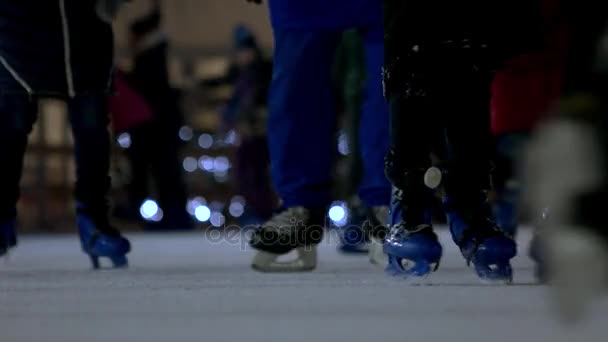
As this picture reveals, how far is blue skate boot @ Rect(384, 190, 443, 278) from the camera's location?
1452 mm

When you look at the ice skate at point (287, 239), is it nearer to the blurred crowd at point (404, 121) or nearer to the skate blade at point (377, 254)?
the blurred crowd at point (404, 121)

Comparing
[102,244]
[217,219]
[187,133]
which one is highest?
[187,133]

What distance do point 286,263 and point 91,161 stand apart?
19.5 inches

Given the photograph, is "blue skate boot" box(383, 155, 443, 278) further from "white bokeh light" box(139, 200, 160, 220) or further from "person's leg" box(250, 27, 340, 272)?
"white bokeh light" box(139, 200, 160, 220)

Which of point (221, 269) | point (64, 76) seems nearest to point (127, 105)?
point (64, 76)

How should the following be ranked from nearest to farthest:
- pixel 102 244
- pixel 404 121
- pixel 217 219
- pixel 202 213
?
pixel 404 121 → pixel 102 244 → pixel 217 219 → pixel 202 213

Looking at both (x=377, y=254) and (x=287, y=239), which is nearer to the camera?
(x=287, y=239)

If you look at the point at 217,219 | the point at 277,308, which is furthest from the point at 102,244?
the point at 217,219

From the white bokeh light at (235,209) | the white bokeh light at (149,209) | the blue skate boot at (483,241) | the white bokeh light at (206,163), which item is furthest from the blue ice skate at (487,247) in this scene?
the white bokeh light at (206,163)

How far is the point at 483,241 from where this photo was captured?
141 centimetres

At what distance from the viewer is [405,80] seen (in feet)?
4.86

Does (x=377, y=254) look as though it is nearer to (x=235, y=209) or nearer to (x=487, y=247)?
(x=487, y=247)

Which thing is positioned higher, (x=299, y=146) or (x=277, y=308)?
(x=299, y=146)

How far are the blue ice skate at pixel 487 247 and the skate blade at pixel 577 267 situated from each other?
63 cm
